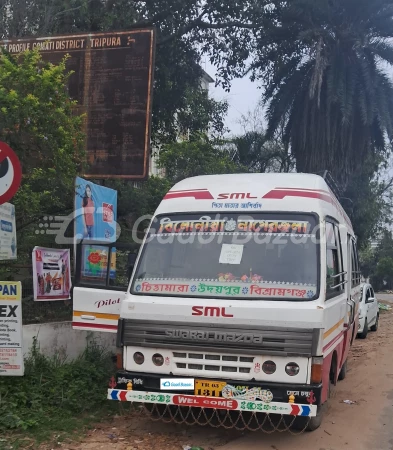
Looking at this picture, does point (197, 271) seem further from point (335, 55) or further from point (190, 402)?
point (335, 55)

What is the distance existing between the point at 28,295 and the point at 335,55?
13840 mm

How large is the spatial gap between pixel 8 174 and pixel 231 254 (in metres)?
2.43

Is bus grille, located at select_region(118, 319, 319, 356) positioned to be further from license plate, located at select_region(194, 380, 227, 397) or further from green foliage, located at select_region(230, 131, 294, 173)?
green foliage, located at select_region(230, 131, 294, 173)

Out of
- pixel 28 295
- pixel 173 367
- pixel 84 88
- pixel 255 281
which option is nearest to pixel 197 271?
pixel 255 281

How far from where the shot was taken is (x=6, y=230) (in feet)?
22.0

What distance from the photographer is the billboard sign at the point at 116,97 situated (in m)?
11.1

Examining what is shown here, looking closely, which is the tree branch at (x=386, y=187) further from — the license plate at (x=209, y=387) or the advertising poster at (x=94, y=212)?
the license plate at (x=209, y=387)

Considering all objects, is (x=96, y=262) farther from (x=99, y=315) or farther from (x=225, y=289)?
(x=225, y=289)

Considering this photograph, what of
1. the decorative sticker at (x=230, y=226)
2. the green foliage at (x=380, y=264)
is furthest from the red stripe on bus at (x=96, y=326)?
the green foliage at (x=380, y=264)

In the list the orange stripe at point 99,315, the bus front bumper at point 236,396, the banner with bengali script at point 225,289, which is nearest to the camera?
the bus front bumper at point 236,396

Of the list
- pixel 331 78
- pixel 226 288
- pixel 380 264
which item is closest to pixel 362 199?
pixel 331 78

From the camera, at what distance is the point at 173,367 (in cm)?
548

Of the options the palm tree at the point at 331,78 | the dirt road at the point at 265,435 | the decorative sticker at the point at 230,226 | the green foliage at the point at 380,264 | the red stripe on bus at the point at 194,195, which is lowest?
the green foliage at the point at 380,264

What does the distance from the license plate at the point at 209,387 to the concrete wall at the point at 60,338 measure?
278 cm
